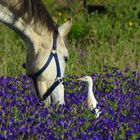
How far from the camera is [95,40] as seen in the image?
372 inches

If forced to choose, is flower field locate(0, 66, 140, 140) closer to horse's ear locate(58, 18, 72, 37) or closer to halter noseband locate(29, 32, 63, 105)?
halter noseband locate(29, 32, 63, 105)

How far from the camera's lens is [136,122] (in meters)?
4.96

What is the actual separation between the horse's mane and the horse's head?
10cm

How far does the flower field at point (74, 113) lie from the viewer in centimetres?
439

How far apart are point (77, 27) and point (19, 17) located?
18.9 feet

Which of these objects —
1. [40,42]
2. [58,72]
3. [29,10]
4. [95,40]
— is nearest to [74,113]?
[58,72]

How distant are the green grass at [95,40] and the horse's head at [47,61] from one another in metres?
1.30

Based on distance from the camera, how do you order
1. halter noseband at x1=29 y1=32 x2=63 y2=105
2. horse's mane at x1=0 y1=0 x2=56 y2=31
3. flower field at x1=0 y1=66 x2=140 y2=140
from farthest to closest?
halter noseband at x1=29 y1=32 x2=63 y2=105
horse's mane at x1=0 y1=0 x2=56 y2=31
flower field at x1=0 y1=66 x2=140 y2=140

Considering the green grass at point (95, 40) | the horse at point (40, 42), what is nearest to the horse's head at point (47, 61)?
the horse at point (40, 42)

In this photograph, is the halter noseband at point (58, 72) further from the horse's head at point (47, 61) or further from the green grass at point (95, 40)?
the green grass at point (95, 40)

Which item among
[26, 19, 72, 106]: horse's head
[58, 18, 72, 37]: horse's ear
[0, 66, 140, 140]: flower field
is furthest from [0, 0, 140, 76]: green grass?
[26, 19, 72, 106]: horse's head

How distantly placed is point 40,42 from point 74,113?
0.67 meters

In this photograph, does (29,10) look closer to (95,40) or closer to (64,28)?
(64,28)

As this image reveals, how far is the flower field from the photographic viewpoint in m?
4.39
